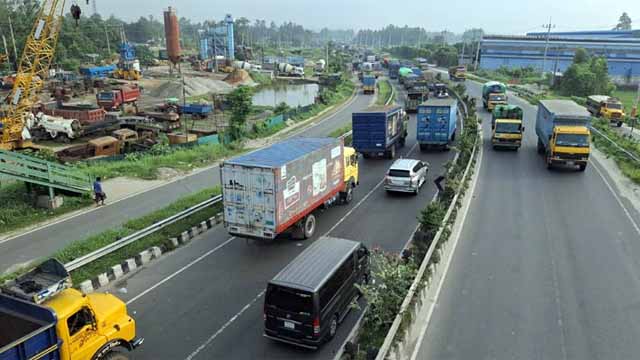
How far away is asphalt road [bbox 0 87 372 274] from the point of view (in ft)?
60.0

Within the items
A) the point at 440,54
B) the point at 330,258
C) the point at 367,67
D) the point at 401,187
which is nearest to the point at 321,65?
the point at 367,67

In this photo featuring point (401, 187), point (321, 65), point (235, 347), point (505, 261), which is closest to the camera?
point (235, 347)

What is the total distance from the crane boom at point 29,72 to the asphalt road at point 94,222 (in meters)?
18.5

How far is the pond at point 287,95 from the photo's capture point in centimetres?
8350

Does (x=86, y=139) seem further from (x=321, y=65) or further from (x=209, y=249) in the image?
(x=321, y=65)

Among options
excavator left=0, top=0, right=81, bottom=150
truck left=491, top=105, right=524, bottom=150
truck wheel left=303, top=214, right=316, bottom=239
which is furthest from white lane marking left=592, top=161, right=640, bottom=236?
excavator left=0, top=0, right=81, bottom=150

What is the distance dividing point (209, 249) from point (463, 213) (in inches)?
442

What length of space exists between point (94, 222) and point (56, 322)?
41.8 feet

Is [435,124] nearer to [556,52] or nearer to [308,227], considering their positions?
[308,227]

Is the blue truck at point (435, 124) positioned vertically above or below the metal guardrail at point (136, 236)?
above

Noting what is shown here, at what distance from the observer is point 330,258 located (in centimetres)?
1331

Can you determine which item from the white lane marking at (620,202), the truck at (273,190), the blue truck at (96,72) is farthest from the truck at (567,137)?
the blue truck at (96,72)

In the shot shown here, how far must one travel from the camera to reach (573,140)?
2772 centimetres

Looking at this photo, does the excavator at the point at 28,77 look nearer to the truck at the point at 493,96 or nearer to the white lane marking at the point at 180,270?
the white lane marking at the point at 180,270
